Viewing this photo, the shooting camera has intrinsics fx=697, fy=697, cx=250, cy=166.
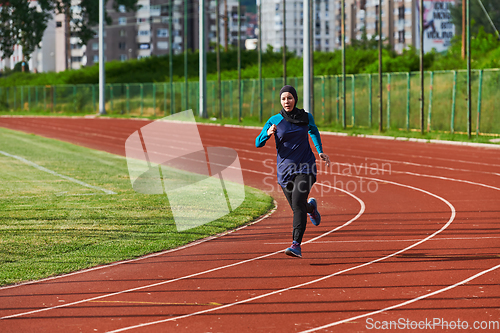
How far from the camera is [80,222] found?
10938 millimetres

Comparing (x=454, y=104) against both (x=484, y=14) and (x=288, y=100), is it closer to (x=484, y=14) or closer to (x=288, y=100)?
(x=288, y=100)

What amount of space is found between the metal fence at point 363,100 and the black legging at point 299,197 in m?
23.4

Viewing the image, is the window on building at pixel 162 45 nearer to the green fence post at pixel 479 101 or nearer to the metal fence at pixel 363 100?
the metal fence at pixel 363 100

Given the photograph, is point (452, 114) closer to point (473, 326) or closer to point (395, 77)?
point (395, 77)

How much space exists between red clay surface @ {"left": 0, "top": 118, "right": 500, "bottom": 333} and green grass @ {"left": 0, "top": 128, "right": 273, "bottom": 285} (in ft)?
1.51

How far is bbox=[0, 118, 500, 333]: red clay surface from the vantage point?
5.95 m

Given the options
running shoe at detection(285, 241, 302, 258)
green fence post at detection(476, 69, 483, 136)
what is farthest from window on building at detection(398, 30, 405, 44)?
running shoe at detection(285, 241, 302, 258)

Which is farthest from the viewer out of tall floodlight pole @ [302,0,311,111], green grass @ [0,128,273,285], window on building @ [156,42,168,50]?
window on building @ [156,42,168,50]

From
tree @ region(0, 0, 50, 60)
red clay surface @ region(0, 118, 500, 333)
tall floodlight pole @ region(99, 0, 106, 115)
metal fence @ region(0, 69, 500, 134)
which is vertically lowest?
red clay surface @ region(0, 118, 500, 333)

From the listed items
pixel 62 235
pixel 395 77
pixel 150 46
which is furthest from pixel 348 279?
pixel 150 46

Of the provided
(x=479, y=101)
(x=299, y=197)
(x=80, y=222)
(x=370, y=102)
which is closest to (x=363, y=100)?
(x=370, y=102)

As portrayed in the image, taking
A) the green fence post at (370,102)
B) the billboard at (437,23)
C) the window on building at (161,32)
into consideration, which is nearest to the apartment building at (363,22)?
the billboard at (437,23)

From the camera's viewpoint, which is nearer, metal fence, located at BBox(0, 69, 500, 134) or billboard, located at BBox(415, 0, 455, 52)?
metal fence, located at BBox(0, 69, 500, 134)

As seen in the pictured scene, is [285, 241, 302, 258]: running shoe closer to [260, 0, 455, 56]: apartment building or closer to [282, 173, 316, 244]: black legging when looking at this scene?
[282, 173, 316, 244]: black legging
